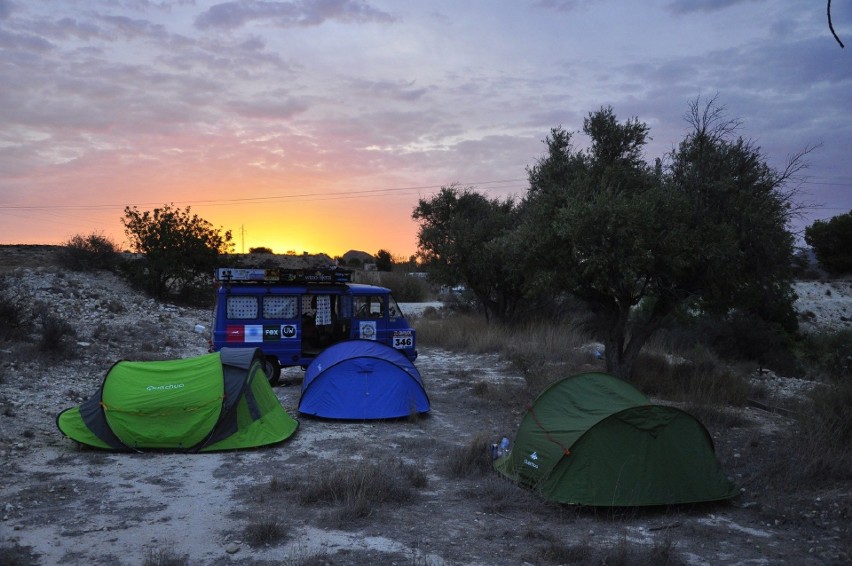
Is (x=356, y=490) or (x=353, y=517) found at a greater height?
(x=356, y=490)

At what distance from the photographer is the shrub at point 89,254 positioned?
32.6 m

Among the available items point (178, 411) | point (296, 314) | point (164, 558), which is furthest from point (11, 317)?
point (164, 558)

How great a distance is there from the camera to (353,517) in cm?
694

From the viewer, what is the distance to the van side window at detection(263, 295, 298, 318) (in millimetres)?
15320

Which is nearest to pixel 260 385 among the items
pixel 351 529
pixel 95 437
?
pixel 95 437

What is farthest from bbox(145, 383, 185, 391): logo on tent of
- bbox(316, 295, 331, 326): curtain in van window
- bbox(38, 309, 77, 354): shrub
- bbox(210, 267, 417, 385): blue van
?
bbox(38, 309, 77, 354): shrub

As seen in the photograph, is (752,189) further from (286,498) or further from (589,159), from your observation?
(286,498)

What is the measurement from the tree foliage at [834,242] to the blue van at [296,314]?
166ft

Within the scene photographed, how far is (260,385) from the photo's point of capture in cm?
1059

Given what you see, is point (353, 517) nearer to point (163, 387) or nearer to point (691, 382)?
point (163, 387)

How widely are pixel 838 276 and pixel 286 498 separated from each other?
6056 centimetres

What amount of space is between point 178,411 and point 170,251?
2437 cm

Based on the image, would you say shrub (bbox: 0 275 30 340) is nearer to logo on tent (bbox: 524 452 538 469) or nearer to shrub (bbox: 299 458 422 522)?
shrub (bbox: 299 458 422 522)

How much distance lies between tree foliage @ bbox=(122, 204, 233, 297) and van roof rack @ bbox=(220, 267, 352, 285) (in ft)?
58.5
